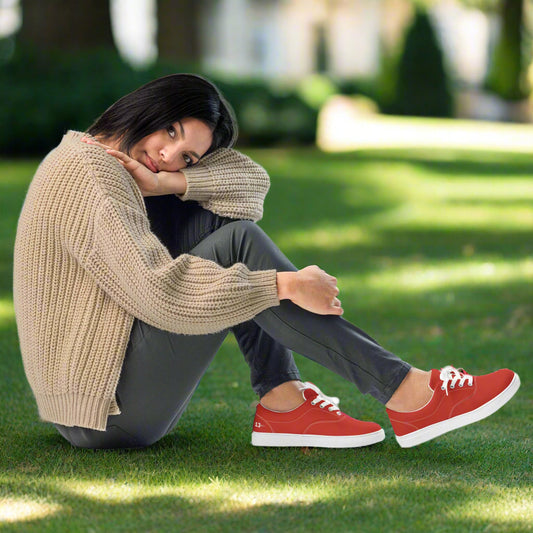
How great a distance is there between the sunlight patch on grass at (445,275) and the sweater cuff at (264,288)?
12.2 ft

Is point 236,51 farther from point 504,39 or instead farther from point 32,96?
point 32,96

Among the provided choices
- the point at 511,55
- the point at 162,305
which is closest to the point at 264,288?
the point at 162,305

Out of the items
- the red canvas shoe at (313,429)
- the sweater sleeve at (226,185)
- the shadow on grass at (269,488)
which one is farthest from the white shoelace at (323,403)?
the sweater sleeve at (226,185)

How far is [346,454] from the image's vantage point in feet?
10.4

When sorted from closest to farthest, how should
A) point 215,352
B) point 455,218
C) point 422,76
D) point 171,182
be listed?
point 215,352 < point 171,182 < point 455,218 < point 422,76

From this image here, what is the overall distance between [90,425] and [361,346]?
809mm

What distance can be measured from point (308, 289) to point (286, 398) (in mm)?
558

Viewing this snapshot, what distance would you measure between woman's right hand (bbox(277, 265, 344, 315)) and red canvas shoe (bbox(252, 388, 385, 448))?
1.62 ft

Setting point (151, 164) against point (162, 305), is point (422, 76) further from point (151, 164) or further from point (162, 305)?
point (162, 305)

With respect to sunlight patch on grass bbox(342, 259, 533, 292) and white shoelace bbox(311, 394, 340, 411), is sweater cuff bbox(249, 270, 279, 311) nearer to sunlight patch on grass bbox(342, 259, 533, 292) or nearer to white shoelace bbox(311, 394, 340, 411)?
white shoelace bbox(311, 394, 340, 411)

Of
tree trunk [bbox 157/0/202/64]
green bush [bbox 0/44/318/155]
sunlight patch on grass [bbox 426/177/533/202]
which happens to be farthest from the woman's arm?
tree trunk [bbox 157/0/202/64]

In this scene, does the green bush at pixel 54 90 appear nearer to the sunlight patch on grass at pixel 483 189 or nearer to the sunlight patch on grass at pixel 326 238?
the sunlight patch on grass at pixel 483 189

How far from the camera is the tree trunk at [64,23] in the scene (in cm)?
1306

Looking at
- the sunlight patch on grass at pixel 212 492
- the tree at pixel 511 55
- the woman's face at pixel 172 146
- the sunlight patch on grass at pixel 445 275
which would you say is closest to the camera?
the sunlight patch on grass at pixel 212 492
